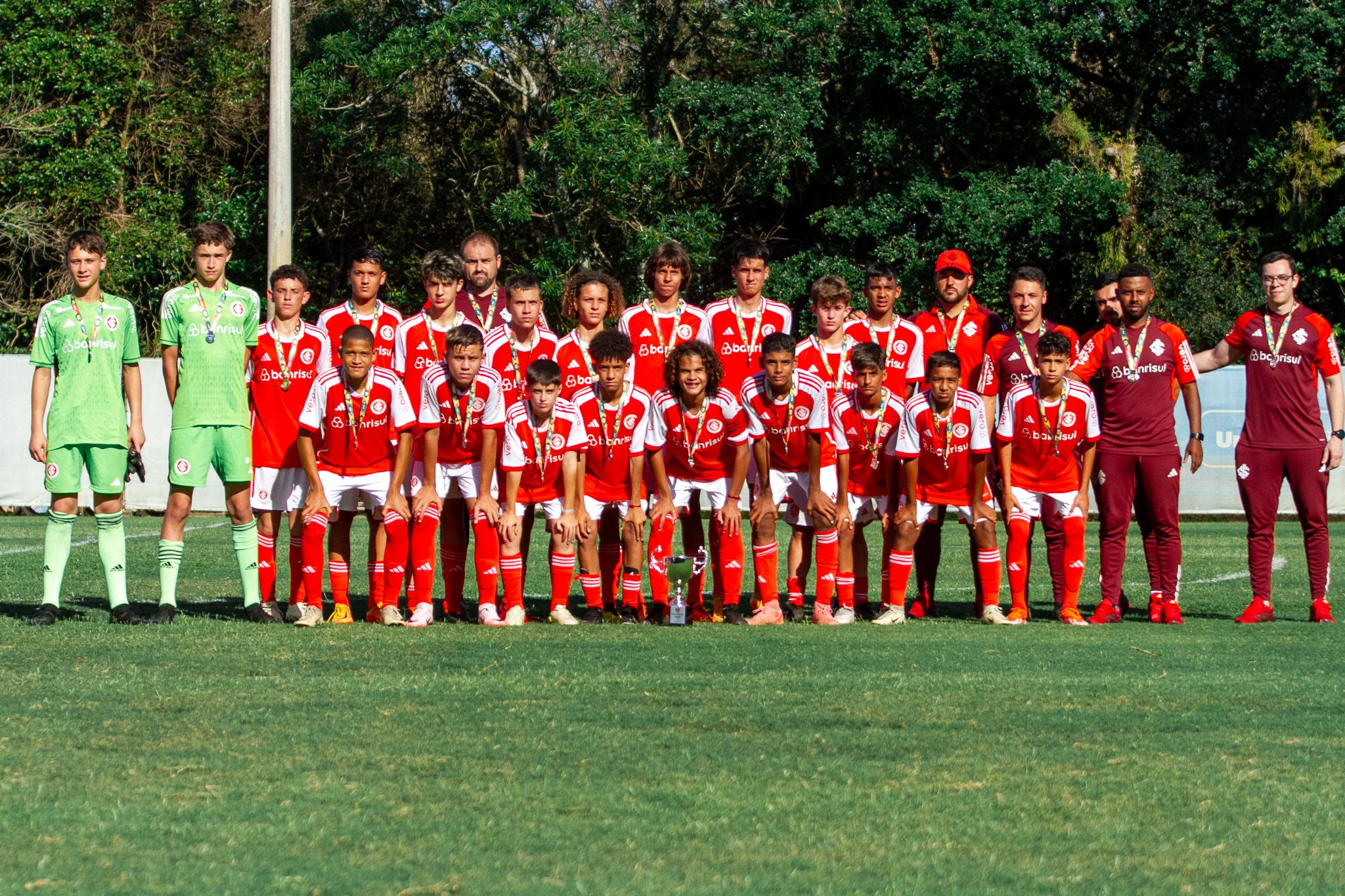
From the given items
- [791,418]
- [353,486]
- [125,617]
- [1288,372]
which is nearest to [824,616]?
[791,418]

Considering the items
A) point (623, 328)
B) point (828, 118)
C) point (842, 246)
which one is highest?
point (828, 118)

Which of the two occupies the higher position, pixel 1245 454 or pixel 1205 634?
pixel 1245 454

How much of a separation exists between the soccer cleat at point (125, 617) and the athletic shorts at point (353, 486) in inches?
44.6

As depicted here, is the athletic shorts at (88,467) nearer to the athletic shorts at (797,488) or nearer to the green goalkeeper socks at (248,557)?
the green goalkeeper socks at (248,557)

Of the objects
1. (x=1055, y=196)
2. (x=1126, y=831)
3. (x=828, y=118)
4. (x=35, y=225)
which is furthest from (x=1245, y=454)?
(x=35, y=225)

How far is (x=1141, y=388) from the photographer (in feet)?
29.7

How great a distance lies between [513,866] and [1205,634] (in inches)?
212

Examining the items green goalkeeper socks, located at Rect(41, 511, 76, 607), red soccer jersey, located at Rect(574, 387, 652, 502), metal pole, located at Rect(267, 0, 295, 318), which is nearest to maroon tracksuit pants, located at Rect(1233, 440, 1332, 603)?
red soccer jersey, located at Rect(574, 387, 652, 502)

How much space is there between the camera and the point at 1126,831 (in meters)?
4.09

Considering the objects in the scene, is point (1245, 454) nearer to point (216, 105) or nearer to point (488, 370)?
point (488, 370)

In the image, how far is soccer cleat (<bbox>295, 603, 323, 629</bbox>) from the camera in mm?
8091

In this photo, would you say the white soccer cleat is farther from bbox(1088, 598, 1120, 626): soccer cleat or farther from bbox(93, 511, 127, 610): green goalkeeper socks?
bbox(1088, 598, 1120, 626): soccer cleat

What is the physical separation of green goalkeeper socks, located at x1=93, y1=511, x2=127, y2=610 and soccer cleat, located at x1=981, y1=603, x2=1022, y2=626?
4594mm

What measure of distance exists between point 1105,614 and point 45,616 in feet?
18.6
